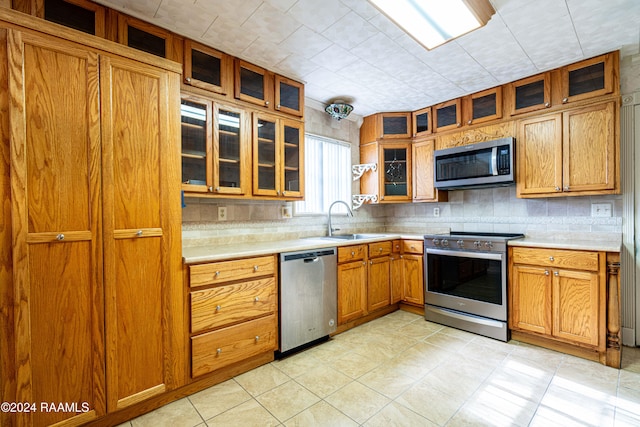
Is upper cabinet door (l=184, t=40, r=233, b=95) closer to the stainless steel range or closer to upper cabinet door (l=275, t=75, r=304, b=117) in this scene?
upper cabinet door (l=275, t=75, r=304, b=117)

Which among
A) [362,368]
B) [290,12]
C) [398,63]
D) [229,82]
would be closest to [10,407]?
[362,368]

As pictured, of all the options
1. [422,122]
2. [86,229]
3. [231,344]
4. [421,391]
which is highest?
[422,122]

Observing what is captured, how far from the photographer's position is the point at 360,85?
2.94 metres

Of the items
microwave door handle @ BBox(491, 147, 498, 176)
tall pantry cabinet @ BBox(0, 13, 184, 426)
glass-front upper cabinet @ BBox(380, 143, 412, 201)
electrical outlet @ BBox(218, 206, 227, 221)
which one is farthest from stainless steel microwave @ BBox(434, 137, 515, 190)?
tall pantry cabinet @ BBox(0, 13, 184, 426)

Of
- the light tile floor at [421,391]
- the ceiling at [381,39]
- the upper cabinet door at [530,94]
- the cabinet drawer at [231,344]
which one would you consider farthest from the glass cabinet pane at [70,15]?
the upper cabinet door at [530,94]

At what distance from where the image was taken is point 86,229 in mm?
1525

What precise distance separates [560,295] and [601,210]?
95 cm

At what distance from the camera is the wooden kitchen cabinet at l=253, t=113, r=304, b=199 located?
2570 millimetres

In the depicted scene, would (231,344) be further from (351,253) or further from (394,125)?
(394,125)

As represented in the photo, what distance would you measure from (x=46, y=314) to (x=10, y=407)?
1.37ft

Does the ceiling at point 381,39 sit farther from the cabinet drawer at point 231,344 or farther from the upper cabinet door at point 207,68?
the cabinet drawer at point 231,344

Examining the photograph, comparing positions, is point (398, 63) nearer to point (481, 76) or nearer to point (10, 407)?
point (481, 76)

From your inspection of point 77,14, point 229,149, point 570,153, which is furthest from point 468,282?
point 77,14

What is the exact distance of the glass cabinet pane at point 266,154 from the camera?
8.52ft
